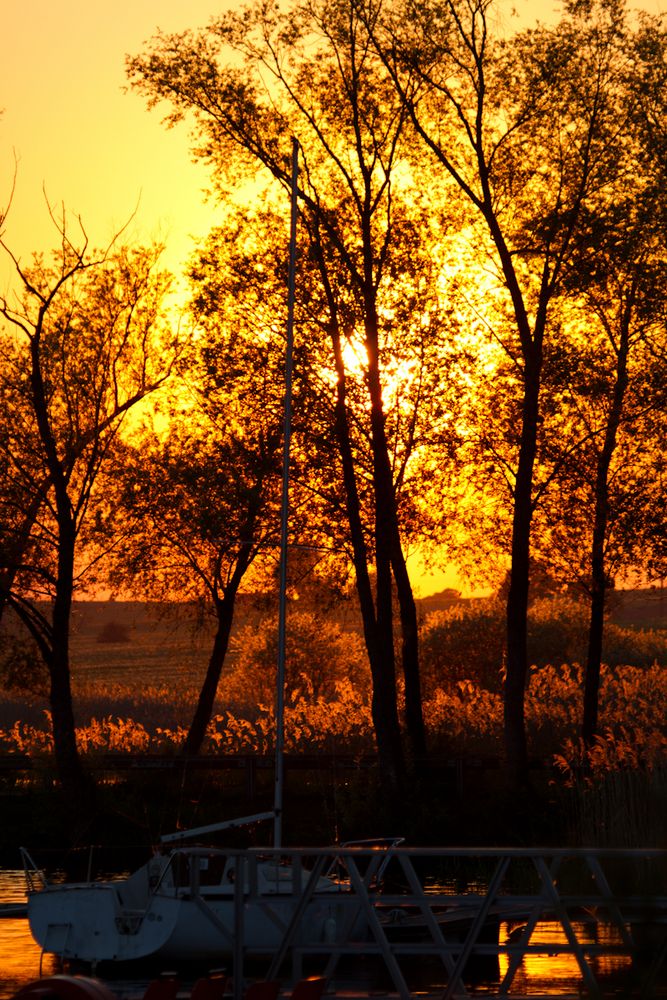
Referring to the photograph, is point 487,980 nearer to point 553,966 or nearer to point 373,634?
point 553,966

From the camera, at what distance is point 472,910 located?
21.0 metres

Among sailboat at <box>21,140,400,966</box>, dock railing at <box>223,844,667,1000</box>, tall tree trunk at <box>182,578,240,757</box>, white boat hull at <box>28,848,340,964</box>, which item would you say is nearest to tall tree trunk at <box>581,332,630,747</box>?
dock railing at <box>223,844,667,1000</box>

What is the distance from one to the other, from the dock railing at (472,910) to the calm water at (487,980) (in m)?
0.24

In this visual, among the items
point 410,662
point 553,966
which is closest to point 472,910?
point 553,966

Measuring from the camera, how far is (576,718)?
4447cm

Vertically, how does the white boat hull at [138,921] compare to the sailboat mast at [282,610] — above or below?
below

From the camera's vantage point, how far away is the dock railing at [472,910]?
6.07 metres

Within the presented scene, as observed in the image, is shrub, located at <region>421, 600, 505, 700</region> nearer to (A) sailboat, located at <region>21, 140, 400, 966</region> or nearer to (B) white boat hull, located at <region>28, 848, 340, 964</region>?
(A) sailboat, located at <region>21, 140, 400, 966</region>

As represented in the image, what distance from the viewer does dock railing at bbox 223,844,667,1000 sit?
6070mm

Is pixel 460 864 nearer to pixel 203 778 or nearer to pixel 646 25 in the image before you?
pixel 203 778

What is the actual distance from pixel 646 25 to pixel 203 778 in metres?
21.5

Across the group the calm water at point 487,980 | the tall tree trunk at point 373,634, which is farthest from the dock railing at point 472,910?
the tall tree trunk at point 373,634

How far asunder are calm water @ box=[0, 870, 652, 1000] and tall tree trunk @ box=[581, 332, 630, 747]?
50.9 feet

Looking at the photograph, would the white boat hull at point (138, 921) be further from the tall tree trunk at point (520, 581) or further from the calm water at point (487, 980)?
the tall tree trunk at point (520, 581)
